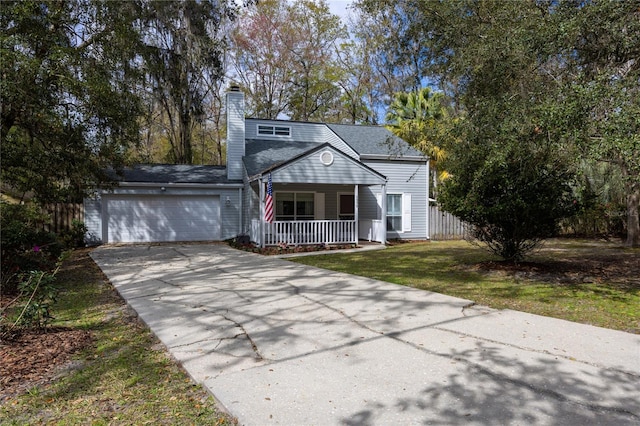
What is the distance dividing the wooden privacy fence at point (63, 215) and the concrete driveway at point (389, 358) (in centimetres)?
1044

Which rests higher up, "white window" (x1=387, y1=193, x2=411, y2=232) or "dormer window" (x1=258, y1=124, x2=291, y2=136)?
"dormer window" (x1=258, y1=124, x2=291, y2=136)

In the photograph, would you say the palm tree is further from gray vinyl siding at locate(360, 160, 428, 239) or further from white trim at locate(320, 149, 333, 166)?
white trim at locate(320, 149, 333, 166)

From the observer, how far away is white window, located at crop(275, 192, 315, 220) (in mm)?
16594

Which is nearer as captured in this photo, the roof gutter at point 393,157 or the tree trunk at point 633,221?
the tree trunk at point 633,221

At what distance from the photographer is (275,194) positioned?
16.6 m

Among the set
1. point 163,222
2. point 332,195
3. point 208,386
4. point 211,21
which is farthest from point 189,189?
point 208,386

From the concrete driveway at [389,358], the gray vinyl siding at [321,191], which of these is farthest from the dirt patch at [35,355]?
the gray vinyl siding at [321,191]

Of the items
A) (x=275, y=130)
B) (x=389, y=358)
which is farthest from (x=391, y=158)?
(x=389, y=358)

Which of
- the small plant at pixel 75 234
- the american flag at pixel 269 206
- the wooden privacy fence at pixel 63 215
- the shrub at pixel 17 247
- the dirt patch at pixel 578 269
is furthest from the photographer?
the wooden privacy fence at pixel 63 215

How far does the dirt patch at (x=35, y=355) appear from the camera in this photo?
3369 mm

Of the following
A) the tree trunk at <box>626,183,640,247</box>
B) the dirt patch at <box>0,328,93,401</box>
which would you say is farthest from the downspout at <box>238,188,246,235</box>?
the tree trunk at <box>626,183,640,247</box>

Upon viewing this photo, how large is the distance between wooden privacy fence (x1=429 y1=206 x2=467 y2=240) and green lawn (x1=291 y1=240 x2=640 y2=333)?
499 cm

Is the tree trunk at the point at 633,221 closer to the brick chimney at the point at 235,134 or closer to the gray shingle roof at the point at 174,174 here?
the brick chimney at the point at 235,134

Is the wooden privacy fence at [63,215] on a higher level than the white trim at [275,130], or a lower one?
lower
